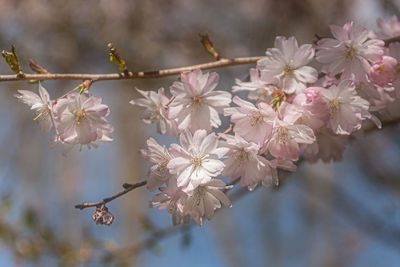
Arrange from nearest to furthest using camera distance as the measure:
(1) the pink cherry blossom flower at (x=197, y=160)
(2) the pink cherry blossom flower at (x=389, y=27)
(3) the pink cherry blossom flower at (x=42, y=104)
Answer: (1) the pink cherry blossom flower at (x=197, y=160) < (3) the pink cherry blossom flower at (x=42, y=104) < (2) the pink cherry blossom flower at (x=389, y=27)

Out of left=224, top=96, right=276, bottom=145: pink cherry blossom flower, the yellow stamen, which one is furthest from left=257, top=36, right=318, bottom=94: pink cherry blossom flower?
left=224, top=96, right=276, bottom=145: pink cherry blossom flower

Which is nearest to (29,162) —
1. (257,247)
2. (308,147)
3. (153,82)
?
(153,82)

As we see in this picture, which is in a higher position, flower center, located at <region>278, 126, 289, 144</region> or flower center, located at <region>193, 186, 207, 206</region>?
flower center, located at <region>278, 126, 289, 144</region>

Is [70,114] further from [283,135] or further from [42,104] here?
[283,135]

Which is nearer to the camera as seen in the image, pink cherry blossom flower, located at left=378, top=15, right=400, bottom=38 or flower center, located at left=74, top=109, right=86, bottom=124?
flower center, located at left=74, top=109, right=86, bottom=124

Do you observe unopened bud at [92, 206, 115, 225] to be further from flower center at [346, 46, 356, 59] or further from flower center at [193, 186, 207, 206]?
flower center at [346, 46, 356, 59]

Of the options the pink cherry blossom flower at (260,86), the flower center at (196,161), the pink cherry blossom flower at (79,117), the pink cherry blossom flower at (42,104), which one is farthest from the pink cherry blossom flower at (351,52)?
the pink cherry blossom flower at (42,104)

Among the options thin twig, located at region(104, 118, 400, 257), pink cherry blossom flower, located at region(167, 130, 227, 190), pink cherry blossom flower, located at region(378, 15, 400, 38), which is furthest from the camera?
thin twig, located at region(104, 118, 400, 257)

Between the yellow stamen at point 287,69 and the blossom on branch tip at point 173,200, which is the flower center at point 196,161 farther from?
the yellow stamen at point 287,69
